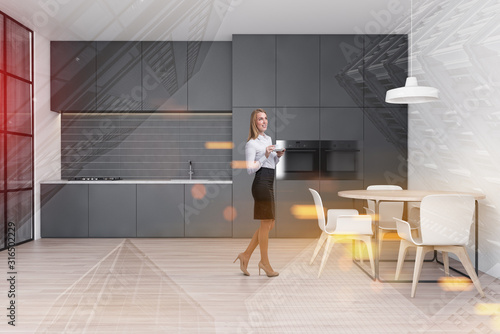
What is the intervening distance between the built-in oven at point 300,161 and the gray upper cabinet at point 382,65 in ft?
3.31

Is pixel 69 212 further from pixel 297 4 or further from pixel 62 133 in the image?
pixel 297 4

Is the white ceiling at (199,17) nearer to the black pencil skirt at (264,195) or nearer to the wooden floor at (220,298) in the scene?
the black pencil skirt at (264,195)

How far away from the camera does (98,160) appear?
634 centimetres

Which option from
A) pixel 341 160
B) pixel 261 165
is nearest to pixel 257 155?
pixel 261 165

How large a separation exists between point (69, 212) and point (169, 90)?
7.41 ft

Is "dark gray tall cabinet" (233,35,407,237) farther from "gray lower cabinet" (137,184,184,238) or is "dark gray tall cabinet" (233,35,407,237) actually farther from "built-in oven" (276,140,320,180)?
"gray lower cabinet" (137,184,184,238)

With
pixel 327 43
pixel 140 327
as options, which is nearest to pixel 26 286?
pixel 140 327

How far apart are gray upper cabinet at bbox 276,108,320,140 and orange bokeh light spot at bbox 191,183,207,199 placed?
1298 millimetres

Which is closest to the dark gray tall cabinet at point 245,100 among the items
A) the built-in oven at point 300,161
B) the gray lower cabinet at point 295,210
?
the gray lower cabinet at point 295,210

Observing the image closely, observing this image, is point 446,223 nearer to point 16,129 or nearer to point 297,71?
point 297,71

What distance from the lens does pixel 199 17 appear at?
4973mm

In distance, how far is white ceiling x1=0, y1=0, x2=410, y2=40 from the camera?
15.2 ft

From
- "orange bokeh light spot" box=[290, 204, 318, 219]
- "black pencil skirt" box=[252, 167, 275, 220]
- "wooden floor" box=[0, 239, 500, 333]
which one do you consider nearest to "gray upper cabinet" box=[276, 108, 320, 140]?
"orange bokeh light spot" box=[290, 204, 318, 219]

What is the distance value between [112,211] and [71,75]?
209 centimetres
